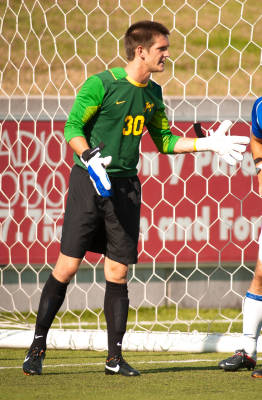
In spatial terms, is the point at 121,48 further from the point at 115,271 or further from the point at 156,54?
the point at 115,271

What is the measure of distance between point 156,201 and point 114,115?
1.99m

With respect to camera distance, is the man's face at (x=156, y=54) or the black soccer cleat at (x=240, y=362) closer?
the man's face at (x=156, y=54)

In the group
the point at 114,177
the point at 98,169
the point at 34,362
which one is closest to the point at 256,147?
the point at 114,177

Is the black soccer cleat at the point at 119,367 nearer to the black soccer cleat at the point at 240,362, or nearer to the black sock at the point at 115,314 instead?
the black sock at the point at 115,314

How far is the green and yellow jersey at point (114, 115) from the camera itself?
3586 millimetres

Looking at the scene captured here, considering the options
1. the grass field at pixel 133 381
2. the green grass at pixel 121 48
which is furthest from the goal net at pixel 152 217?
the green grass at pixel 121 48

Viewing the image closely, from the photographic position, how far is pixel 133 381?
3.54 meters

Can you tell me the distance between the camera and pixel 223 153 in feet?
11.8

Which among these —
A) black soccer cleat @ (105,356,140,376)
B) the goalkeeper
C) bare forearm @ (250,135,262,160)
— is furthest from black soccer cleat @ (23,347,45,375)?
bare forearm @ (250,135,262,160)

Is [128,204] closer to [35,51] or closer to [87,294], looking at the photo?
[87,294]

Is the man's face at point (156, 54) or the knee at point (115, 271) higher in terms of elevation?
the man's face at point (156, 54)

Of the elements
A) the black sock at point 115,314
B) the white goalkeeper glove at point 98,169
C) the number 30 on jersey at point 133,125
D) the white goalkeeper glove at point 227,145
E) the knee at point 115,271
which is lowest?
the black sock at point 115,314

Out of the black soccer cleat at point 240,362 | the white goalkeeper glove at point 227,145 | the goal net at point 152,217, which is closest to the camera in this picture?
the white goalkeeper glove at point 227,145

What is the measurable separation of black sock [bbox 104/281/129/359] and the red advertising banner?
1.75 metres
